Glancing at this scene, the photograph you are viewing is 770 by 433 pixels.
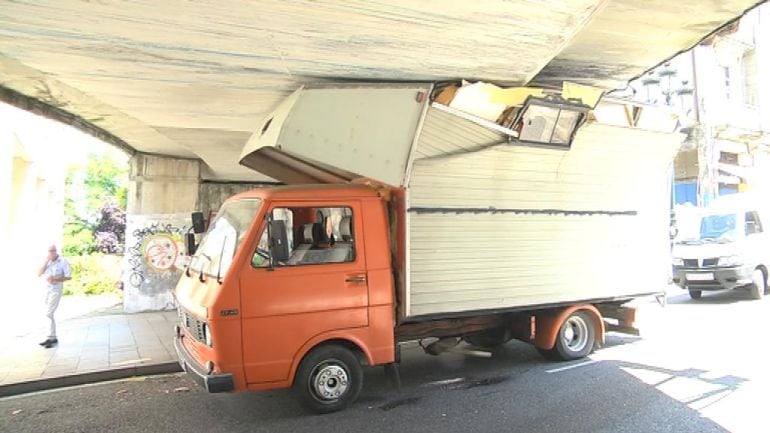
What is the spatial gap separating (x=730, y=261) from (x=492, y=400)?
9.06 m

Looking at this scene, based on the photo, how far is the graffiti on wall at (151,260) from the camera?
→ 1199cm

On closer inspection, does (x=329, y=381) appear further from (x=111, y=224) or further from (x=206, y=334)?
(x=111, y=224)

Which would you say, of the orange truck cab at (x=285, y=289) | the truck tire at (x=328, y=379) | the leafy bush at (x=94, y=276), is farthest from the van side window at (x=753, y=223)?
the leafy bush at (x=94, y=276)

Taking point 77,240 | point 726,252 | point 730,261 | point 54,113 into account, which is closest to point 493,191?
point 54,113

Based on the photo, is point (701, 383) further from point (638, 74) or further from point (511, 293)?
point (638, 74)

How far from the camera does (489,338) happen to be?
275 inches

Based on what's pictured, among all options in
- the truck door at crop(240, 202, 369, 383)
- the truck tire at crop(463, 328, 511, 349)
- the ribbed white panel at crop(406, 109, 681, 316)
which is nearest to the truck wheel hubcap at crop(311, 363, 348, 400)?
A: the truck door at crop(240, 202, 369, 383)

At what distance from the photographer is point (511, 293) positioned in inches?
247

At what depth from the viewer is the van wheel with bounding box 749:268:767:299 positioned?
11.9 m

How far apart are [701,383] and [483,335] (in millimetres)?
2497

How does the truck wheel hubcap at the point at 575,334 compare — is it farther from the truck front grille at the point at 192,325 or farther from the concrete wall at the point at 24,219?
the concrete wall at the point at 24,219

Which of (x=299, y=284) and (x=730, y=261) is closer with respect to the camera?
(x=299, y=284)

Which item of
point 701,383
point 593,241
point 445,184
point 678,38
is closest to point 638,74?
point 678,38

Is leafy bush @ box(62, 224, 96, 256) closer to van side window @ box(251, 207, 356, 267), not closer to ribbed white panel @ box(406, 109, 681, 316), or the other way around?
van side window @ box(251, 207, 356, 267)
